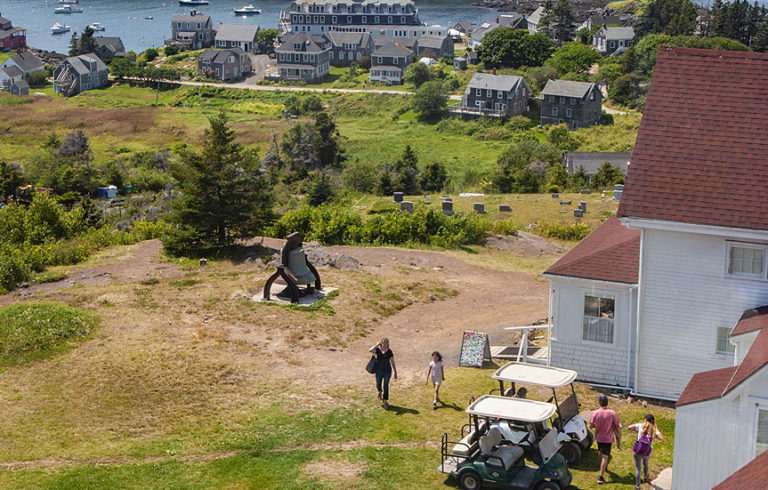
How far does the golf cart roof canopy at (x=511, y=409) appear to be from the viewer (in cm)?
1642

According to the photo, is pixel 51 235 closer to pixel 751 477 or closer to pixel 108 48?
pixel 751 477

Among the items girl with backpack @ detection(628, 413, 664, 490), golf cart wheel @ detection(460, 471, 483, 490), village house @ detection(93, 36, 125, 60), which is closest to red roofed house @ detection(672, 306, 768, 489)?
girl with backpack @ detection(628, 413, 664, 490)

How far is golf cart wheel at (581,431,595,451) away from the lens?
18438mm

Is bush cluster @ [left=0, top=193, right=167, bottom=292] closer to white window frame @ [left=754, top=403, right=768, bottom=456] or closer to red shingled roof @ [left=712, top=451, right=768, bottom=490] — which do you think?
white window frame @ [left=754, top=403, right=768, bottom=456]

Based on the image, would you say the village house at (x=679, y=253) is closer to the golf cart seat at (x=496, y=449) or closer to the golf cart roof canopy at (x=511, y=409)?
the golf cart roof canopy at (x=511, y=409)

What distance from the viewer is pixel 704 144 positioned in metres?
21.5

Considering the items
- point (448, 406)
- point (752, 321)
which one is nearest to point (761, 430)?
point (752, 321)

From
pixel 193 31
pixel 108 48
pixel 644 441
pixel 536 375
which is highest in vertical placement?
pixel 193 31

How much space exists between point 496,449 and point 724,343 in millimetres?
7453

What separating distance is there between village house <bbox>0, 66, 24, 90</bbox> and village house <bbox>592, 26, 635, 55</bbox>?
85241 mm

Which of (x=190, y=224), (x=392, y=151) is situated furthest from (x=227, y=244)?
(x=392, y=151)

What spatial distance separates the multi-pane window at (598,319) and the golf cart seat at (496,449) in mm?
6741

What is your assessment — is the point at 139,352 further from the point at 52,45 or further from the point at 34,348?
the point at 52,45

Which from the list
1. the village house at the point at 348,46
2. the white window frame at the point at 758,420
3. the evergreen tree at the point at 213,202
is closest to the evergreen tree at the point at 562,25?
the village house at the point at 348,46
